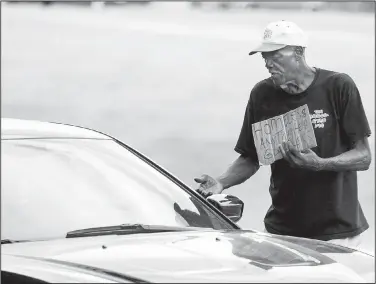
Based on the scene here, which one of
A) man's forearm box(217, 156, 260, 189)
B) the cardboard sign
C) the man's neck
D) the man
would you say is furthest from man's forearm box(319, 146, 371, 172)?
man's forearm box(217, 156, 260, 189)

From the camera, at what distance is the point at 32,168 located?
15.9 feet

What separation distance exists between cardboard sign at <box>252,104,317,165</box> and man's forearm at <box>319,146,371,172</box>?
14 cm

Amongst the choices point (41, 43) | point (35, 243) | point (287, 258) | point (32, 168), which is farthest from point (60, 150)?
point (41, 43)

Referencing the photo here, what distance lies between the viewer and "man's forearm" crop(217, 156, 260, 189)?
6.59 m

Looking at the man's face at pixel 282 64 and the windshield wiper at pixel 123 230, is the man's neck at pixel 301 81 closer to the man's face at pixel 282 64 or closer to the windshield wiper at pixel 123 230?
the man's face at pixel 282 64

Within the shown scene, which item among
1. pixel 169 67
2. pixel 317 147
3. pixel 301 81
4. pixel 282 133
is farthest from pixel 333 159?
pixel 169 67

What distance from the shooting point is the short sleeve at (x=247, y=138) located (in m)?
6.46

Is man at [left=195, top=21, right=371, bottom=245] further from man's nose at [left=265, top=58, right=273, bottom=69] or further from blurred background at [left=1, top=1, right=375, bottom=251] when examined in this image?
blurred background at [left=1, top=1, right=375, bottom=251]

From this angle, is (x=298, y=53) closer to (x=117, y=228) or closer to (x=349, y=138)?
(x=349, y=138)

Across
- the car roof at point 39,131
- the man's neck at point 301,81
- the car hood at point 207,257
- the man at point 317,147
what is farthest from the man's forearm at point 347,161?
the car hood at point 207,257

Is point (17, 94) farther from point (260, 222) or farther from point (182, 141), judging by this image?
point (260, 222)

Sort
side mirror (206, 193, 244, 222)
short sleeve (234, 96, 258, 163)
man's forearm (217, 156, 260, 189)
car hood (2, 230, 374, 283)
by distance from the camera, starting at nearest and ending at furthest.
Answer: car hood (2, 230, 374, 283)
side mirror (206, 193, 244, 222)
short sleeve (234, 96, 258, 163)
man's forearm (217, 156, 260, 189)

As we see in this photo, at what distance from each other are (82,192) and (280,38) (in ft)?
5.97

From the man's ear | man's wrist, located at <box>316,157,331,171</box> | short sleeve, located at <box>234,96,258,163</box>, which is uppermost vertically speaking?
the man's ear
